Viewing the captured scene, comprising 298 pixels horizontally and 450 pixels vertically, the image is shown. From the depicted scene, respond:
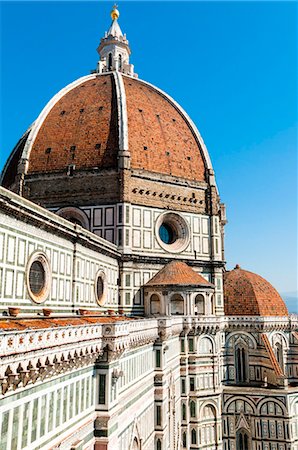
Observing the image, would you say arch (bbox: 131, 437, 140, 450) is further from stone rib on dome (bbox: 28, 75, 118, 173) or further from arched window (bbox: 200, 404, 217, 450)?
stone rib on dome (bbox: 28, 75, 118, 173)

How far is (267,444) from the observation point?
1271 inches

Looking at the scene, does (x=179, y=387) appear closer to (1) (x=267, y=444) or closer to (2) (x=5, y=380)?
(1) (x=267, y=444)

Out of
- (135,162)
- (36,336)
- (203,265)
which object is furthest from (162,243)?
(36,336)

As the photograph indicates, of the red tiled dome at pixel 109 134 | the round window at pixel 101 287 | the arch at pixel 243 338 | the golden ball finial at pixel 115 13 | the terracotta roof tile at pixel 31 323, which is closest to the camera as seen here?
the terracotta roof tile at pixel 31 323

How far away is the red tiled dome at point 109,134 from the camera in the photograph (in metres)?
35.1

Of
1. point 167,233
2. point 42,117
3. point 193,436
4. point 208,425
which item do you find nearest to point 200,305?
point 167,233

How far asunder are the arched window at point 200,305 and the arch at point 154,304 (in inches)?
109

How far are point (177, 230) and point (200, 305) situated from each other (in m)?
6.59

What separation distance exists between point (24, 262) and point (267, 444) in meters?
24.2

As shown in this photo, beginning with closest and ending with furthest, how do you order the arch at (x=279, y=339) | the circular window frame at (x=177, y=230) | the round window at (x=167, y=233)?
1. the circular window frame at (x=177, y=230)
2. the round window at (x=167, y=233)
3. the arch at (x=279, y=339)

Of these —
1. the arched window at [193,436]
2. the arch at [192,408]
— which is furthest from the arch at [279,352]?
the arched window at [193,436]

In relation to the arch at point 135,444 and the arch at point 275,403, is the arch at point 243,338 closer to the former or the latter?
the arch at point 275,403

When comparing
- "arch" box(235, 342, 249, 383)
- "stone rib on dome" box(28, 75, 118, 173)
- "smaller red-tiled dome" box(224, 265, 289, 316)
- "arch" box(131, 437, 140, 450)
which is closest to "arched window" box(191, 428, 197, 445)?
"arch" box(235, 342, 249, 383)

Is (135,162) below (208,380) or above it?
above
